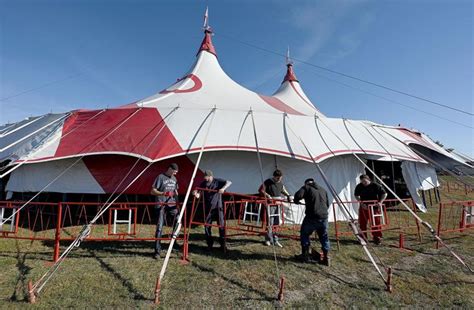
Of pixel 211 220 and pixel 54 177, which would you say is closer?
pixel 211 220

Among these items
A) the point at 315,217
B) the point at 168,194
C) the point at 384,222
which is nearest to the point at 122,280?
the point at 168,194

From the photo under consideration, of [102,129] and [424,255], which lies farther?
[102,129]

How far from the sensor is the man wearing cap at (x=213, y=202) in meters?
4.73

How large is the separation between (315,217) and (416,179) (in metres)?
7.40

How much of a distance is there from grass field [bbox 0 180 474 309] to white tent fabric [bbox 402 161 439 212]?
14.5ft

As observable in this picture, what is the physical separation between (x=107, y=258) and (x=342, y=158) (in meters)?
6.58

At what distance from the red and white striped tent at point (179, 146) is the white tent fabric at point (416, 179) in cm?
146

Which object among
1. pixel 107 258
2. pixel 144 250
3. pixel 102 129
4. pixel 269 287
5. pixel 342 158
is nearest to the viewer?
pixel 269 287

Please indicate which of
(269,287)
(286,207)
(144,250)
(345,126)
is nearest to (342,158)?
(345,126)

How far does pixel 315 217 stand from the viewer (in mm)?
4234

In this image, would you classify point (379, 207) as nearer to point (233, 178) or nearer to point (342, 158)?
point (342, 158)

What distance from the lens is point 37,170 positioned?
676 centimetres

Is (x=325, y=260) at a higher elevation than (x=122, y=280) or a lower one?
higher

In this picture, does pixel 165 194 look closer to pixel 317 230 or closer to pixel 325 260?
pixel 317 230
